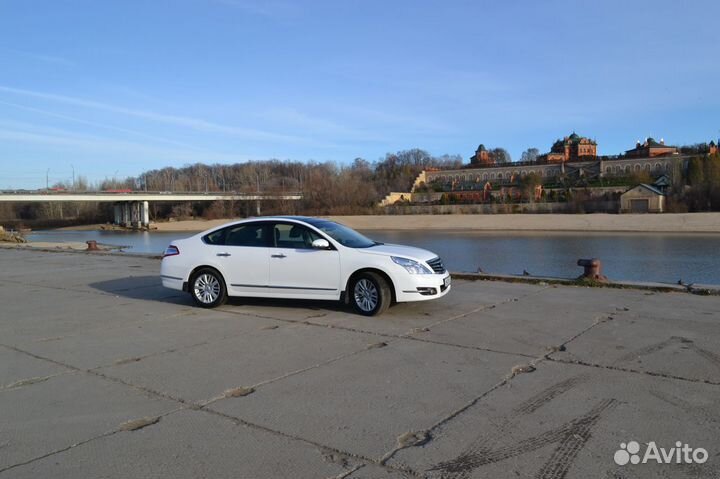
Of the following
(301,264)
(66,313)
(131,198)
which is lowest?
(66,313)

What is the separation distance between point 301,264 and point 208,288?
188cm

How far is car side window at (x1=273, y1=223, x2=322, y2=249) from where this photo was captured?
9477 mm

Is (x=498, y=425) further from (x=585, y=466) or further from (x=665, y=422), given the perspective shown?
(x=665, y=422)

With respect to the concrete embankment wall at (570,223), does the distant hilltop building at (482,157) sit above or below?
above

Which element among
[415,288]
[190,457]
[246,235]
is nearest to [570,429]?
[190,457]

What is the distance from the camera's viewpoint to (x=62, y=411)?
5.00 meters

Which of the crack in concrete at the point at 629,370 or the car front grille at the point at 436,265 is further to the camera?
the car front grille at the point at 436,265

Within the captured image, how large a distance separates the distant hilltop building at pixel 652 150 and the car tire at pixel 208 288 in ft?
466

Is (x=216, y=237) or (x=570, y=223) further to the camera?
(x=570, y=223)

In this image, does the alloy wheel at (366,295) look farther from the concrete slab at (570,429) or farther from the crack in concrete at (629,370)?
the concrete slab at (570,429)

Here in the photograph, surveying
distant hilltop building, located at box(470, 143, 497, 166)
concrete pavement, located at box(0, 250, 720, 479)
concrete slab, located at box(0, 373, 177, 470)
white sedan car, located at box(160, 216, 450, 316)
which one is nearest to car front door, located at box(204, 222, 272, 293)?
white sedan car, located at box(160, 216, 450, 316)

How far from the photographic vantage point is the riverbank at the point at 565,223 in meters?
60.2

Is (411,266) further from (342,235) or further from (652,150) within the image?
(652,150)

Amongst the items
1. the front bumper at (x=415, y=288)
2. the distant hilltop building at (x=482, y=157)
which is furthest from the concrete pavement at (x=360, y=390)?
the distant hilltop building at (x=482, y=157)
